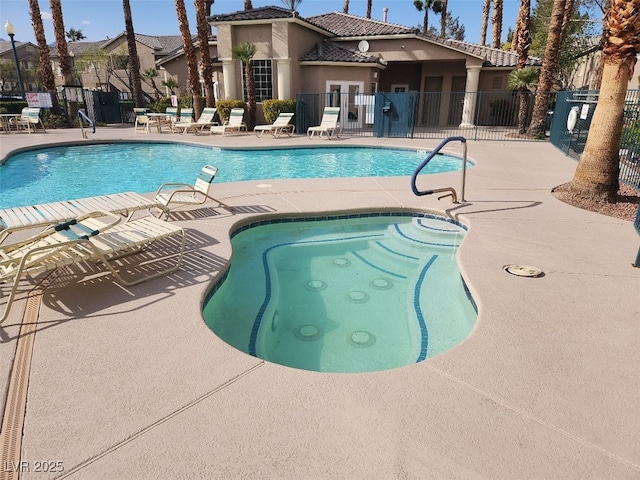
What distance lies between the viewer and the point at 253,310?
473 centimetres

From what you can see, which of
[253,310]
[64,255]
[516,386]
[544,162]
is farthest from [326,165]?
[516,386]

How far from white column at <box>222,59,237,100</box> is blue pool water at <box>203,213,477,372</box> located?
605 inches

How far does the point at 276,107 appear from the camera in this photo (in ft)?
61.8

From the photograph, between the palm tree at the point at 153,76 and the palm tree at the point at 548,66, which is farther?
the palm tree at the point at 153,76

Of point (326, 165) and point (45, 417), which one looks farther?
point (326, 165)

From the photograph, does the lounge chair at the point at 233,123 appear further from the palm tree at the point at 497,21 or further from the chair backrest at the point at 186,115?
the palm tree at the point at 497,21

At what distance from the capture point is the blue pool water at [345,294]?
4.09 metres

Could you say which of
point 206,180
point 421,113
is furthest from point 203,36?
point 206,180

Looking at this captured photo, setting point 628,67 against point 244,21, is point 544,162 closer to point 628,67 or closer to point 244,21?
point 628,67

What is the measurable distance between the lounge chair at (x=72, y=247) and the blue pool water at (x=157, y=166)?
6128mm

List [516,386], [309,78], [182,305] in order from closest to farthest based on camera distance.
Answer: [516,386]
[182,305]
[309,78]

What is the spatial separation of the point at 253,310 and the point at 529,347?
2.84 meters

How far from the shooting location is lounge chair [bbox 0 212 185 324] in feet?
12.1

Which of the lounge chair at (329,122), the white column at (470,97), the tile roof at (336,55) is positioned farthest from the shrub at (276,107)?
the white column at (470,97)
